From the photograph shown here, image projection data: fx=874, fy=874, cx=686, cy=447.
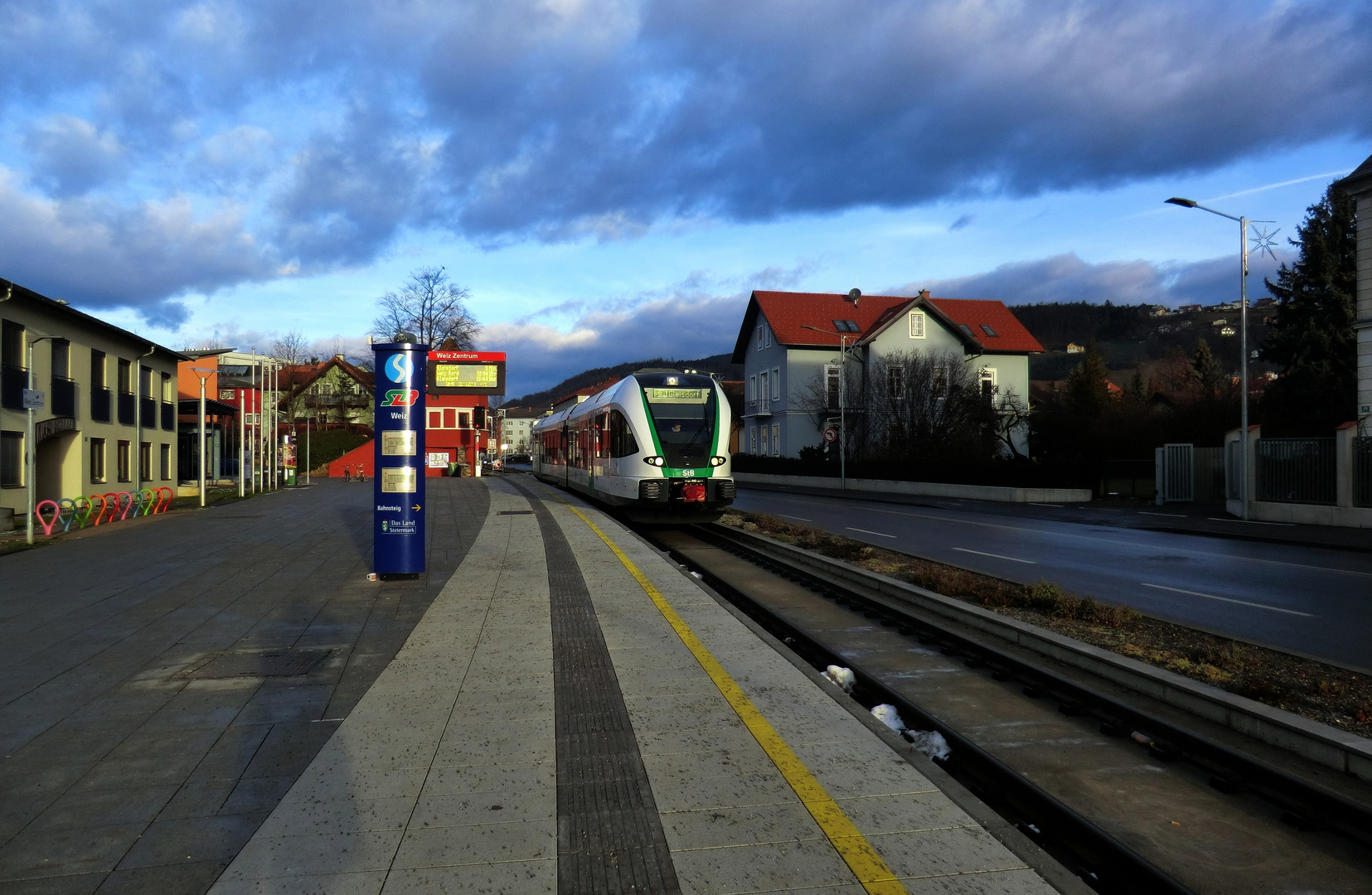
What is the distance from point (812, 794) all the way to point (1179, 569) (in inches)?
470

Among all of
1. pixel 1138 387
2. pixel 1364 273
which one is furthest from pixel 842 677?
pixel 1138 387

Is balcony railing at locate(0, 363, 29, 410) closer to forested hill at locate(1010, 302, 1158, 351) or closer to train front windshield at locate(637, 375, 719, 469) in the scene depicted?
train front windshield at locate(637, 375, 719, 469)

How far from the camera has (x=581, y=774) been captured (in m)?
4.29

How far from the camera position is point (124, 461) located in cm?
3038

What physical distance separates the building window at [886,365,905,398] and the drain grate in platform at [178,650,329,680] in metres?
40.3

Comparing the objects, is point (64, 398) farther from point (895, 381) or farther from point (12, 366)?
point (895, 381)

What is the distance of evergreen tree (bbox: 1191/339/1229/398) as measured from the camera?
6306 cm

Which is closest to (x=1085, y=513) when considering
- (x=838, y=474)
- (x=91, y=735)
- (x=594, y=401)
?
(x=594, y=401)

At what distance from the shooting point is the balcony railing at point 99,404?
90.8 feet

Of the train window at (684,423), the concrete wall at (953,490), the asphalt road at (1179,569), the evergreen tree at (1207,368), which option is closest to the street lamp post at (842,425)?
the concrete wall at (953,490)

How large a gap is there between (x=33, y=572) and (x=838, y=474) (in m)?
38.0

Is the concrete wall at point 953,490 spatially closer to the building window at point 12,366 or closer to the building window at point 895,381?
the building window at point 895,381

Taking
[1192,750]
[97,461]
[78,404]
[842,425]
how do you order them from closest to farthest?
[1192,750] < [78,404] < [97,461] < [842,425]

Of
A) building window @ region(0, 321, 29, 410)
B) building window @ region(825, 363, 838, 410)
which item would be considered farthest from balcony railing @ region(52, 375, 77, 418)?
building window @ region(825, 363, 838, 410)
